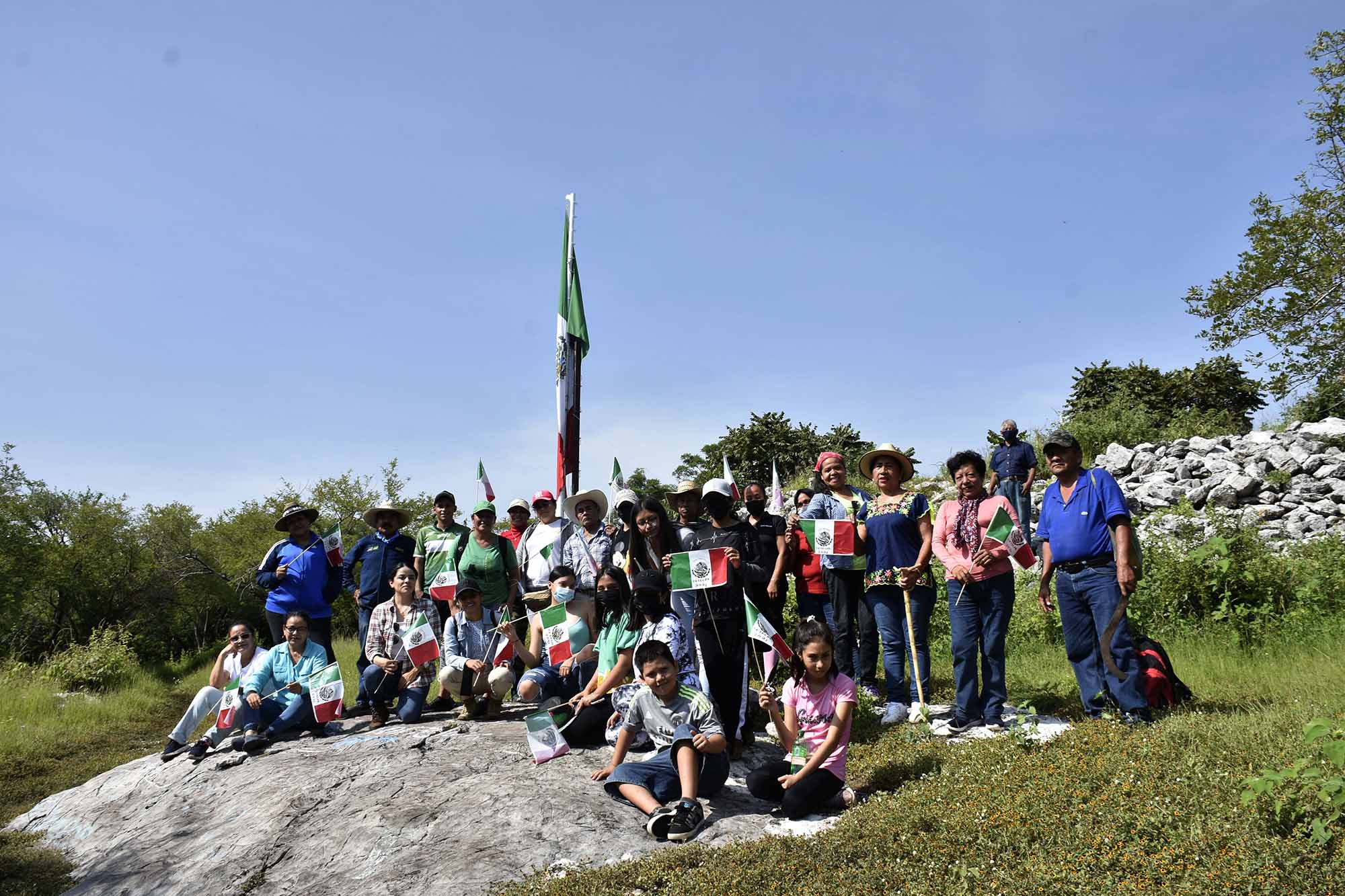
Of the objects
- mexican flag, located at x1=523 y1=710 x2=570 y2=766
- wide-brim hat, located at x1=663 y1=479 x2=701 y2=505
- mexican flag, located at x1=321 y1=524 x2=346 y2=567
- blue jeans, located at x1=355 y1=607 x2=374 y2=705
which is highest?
wide-brim hat, located at x1=663 y1=479 x2=701 y2=505

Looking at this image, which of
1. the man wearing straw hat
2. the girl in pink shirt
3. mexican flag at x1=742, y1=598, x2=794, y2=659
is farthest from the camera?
the man wearing straw hat

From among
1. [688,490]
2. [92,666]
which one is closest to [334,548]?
[688,490]

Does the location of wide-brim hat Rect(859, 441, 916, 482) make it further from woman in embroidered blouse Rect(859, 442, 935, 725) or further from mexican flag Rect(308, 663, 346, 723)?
mexican flag Rect(308, 663, 346, 723)

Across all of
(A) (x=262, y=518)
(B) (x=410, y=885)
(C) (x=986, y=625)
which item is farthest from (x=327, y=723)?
(A) (x=262, y=518)

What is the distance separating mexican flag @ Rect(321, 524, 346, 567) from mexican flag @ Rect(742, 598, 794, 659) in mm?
5058

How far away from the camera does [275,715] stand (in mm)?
8258

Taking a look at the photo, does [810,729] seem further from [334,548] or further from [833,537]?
[334,548]

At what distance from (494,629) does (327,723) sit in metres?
1.87

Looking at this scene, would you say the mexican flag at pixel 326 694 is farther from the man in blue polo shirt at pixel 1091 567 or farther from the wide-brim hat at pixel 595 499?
the man in blue polo shirt at pixel 1091 567

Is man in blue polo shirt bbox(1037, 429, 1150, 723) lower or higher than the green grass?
higher

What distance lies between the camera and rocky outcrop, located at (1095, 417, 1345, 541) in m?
13.3

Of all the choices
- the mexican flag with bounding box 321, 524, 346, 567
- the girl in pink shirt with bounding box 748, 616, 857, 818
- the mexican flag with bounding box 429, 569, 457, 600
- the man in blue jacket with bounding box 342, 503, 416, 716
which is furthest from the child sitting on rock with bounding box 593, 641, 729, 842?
the mexican flag with bounding box 321, 524, 346, 567

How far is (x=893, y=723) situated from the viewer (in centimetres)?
715

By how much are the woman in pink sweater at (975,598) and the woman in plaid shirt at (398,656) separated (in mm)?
4802
